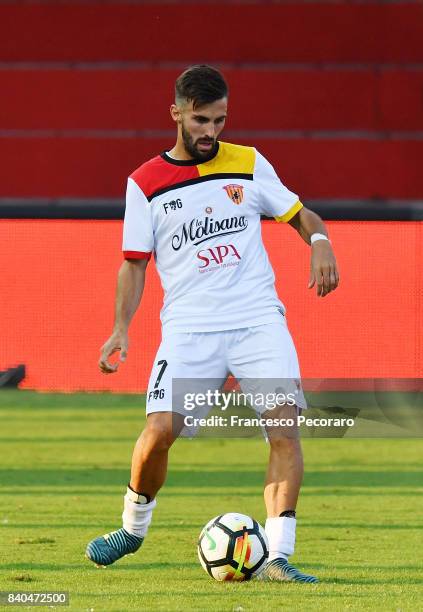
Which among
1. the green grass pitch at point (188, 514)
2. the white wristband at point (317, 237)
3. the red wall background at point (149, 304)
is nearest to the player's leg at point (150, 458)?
the green grass pitch at point (188, 514)

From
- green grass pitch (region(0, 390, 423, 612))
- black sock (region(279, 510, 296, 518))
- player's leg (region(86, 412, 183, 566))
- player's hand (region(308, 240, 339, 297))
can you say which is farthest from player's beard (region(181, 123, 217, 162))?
green grass pitch (region(0, 390, 423, 612))

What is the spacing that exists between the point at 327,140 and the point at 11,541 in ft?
47.6

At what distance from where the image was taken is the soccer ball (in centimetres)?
470

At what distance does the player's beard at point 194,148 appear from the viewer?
4.76 metres

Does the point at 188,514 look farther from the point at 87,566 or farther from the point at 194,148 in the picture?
the point at 194,148

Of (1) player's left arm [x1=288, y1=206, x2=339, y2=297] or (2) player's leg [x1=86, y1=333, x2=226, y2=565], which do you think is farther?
(2) player's leg [x1=86, y1=333, x2=226, y2=565]

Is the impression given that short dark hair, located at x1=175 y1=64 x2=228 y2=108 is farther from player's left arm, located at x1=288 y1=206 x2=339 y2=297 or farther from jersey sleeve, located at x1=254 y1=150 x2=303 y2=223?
player's left arm, located at x1=288 y1=206 x2=339 y2=297

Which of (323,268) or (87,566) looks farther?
(87,566)

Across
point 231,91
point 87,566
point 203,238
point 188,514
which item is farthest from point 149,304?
point 203,238

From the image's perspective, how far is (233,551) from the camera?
469 centimetres

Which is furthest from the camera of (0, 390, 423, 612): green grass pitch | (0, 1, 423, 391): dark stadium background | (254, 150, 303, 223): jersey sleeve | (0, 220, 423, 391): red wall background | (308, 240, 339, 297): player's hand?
(0, 1, 423, 391): dark stadium background

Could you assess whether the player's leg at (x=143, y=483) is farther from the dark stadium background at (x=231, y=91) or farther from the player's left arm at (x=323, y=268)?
the dark stadium background at (x=231, y=91)

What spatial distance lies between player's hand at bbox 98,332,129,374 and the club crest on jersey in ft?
1.90

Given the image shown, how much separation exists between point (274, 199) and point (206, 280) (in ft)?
Answer: 1.23
